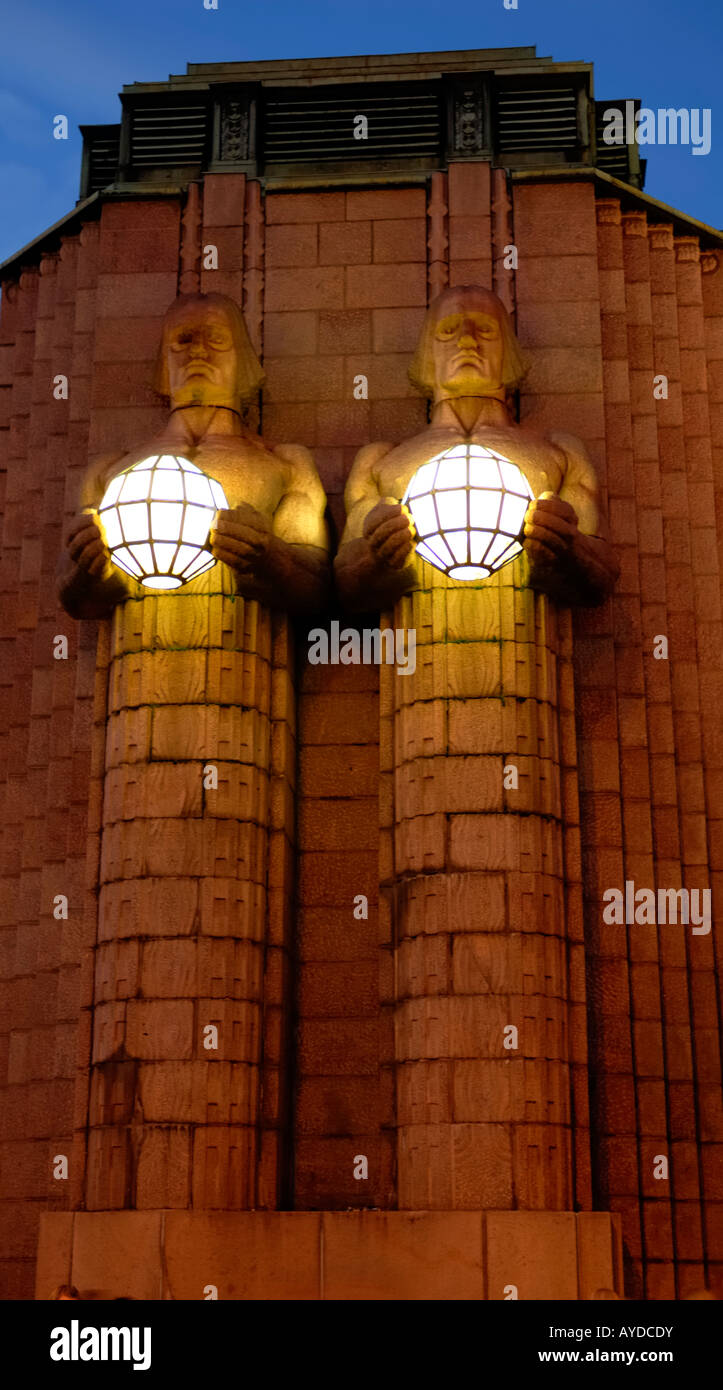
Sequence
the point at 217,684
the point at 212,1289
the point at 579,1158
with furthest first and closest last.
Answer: the point at 217,684
the point at 579,1158
the point at 212,1289

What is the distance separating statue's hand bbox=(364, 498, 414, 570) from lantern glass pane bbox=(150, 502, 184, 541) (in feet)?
4.07

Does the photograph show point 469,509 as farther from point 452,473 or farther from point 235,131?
point 235,131

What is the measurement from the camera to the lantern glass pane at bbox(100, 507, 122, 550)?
38.2 ft

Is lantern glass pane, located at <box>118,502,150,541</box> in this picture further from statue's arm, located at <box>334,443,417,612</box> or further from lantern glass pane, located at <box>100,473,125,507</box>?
statue's arm, located at <box>334,443,417,612</box>

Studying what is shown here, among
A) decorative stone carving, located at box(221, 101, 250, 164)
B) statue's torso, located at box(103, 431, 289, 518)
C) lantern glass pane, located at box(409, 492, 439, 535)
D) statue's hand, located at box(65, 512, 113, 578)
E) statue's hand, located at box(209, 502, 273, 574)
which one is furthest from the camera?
decorative stone carving, located at box(221, 101, 250, 164)

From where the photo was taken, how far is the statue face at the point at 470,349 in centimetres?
1260

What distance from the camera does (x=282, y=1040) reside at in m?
11.7

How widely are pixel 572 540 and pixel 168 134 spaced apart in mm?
5188

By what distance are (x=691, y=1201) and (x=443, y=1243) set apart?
1971 millimetres

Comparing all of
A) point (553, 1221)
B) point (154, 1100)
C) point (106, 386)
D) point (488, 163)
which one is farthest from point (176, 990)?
point (488, 163)

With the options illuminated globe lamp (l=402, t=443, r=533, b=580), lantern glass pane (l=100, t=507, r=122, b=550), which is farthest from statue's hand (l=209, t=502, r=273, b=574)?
illuminated globe lamp (l=402, t=443, r=533, b=580)

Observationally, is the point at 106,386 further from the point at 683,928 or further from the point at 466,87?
the point at 683,928

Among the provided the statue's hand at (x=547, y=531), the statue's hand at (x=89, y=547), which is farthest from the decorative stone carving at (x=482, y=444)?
the statue's hand at (x=89, y=547)

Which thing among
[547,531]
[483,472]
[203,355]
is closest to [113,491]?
[203,355]
